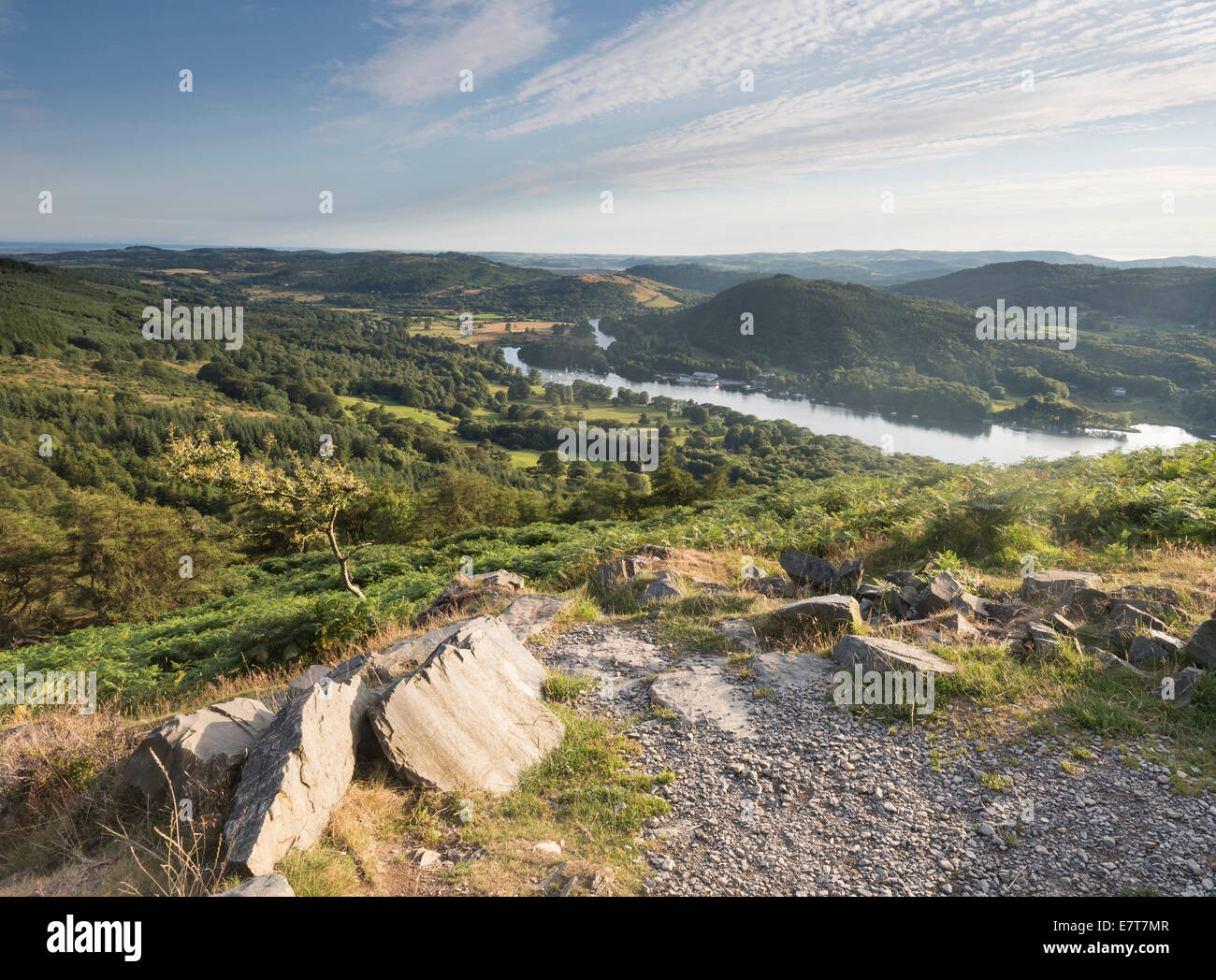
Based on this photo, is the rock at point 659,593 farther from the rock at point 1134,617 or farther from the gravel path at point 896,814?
the rock at point 1134,617

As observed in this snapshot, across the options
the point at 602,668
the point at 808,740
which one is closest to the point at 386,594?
the point at 602,668

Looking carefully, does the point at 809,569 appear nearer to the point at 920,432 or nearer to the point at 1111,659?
the point at 1111,659

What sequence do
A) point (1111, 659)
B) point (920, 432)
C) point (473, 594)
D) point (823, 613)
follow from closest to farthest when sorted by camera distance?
point (1111, 659), point (823, 613), point (473, 594), point (920, 432)

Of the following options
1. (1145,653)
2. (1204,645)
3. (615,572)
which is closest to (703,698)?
(615,572)

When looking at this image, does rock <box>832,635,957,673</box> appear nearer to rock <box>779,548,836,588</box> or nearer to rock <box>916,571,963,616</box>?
rock <box>916,571,963,616</box>

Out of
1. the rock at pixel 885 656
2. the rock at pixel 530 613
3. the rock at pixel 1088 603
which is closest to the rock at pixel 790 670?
the rock at pixel 885 656

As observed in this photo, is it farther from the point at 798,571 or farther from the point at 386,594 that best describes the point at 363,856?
the point at 386,594
